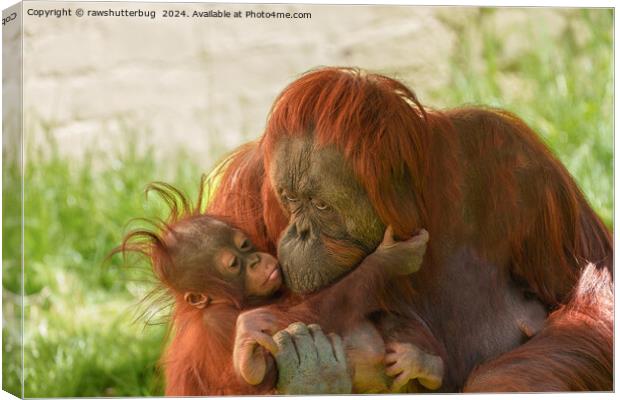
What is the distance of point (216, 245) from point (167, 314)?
0.38 m

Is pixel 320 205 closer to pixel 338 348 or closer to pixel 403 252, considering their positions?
pixel 403 252


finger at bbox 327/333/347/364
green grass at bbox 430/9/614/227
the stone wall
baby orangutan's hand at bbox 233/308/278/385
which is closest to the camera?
baby orangutan's hand at bbox 233/308/278/385

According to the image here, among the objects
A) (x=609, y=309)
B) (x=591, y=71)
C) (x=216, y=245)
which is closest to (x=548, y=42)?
(x=591, y=71)

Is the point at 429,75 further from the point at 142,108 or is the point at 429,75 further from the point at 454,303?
the point at 454,303

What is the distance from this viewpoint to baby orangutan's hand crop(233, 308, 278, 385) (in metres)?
4.29

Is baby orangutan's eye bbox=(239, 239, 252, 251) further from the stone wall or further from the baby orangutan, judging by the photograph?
the stone wall

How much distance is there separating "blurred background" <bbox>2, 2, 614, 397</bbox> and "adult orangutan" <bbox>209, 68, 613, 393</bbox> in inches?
16.3

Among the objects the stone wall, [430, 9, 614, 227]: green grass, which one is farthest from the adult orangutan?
[430, 9, 614, 227]: green grass

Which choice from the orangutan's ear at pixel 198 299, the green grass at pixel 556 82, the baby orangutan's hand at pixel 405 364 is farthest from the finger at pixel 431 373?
the green grass at pixel 556 82

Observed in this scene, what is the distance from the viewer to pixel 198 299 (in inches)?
175

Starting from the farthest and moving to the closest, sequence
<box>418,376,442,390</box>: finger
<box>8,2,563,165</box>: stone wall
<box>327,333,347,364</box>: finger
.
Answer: <box>8,2,563,165</box>: stone wall
<box>418,376,442,390</box>: finger
<box>327,333,347,364</box>: finger

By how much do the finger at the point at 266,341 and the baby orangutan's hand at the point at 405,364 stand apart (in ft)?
1.31

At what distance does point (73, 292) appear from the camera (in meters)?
6.38

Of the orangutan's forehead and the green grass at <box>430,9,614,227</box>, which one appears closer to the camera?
the orangutan's forehead
